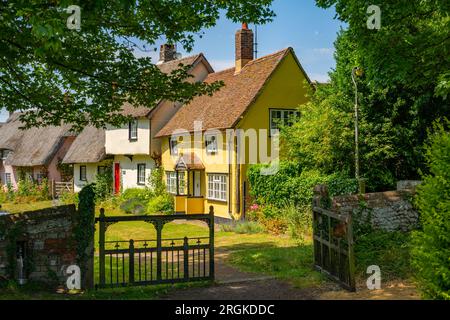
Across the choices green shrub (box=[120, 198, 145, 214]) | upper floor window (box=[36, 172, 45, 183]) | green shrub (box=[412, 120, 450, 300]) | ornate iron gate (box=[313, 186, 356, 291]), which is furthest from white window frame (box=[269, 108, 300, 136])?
upper floor window (box=[36, 172, 45, 183])

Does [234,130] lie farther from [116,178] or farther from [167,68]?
[116,178]

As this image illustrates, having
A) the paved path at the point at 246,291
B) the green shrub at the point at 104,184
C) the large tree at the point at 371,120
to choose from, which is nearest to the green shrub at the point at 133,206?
the green shrub at the point at 104,184

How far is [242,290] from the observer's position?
31.4 feet

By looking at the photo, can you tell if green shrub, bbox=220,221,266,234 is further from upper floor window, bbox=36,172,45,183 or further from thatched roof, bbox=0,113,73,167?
upper floor window, bbox=36,172,45,183

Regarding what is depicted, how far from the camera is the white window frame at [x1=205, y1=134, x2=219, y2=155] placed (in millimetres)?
24344

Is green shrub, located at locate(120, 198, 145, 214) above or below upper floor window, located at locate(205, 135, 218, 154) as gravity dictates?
below

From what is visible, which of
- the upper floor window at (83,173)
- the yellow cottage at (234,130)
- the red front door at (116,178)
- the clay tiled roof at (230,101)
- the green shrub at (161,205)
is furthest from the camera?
the upper floor window at (83,173)

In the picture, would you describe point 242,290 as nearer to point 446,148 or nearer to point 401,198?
point 446,148

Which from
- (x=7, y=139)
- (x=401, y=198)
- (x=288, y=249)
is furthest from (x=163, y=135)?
(x=7, y=139)

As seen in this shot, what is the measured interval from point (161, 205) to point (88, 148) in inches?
478

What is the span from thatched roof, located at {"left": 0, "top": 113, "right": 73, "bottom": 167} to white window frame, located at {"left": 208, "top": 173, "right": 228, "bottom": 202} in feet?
57.2

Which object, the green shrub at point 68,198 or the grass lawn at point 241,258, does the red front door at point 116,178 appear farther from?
the grass lawn at point 241,258

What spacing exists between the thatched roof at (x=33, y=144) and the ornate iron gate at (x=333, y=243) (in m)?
30.1

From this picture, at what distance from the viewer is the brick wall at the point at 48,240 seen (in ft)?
29.5
